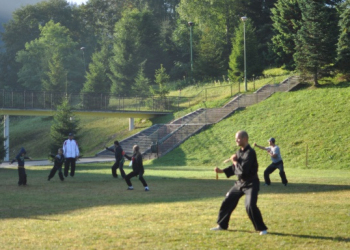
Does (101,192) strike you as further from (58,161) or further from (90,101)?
(90,101)

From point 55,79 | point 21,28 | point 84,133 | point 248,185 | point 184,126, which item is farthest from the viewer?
point 21,28

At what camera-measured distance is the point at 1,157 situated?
39344 millimetres

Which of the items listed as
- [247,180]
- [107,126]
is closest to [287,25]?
[107,126]

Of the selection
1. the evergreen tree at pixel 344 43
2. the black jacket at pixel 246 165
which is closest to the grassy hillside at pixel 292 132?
the evergreen tree at pixel 344 43

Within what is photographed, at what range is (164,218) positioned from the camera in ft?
43.1

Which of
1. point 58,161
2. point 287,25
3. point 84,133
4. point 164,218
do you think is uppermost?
point 287,25

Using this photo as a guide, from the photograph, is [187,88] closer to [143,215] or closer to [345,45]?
[345,45]

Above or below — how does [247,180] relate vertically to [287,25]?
below

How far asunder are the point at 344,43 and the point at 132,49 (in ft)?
118

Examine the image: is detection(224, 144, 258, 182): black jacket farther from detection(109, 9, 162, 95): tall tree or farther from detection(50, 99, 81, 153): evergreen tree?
detection(109, 9, 162, 95): tall tree

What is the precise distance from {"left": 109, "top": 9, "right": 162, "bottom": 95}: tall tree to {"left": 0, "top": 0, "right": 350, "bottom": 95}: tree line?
0.13 meters

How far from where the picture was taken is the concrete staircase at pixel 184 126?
44.9 metres

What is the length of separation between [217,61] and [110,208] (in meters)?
53.7

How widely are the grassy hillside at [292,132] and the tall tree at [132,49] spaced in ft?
103
